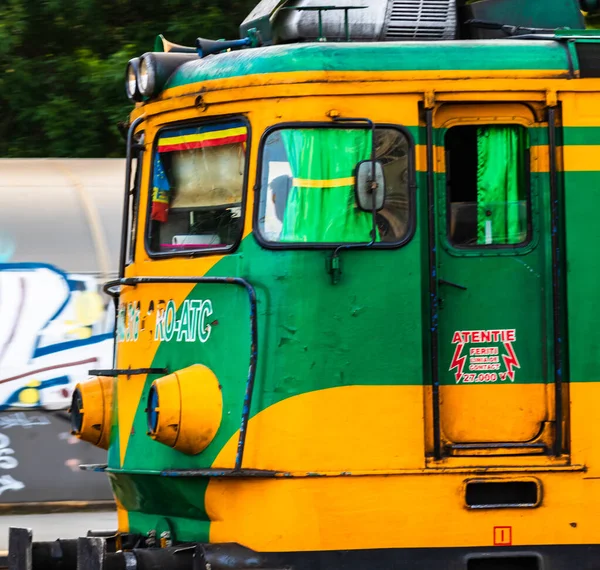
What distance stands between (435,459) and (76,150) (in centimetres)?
794

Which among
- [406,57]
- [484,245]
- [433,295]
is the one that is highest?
[406,57]

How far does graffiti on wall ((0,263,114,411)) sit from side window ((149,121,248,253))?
4550 mm

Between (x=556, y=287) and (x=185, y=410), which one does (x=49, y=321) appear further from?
(x=556, y=287)

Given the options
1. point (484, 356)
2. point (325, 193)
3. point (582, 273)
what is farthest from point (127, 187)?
point (582, 273)

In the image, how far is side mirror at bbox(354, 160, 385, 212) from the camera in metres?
5.61

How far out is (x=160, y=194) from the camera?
6266 millimetres

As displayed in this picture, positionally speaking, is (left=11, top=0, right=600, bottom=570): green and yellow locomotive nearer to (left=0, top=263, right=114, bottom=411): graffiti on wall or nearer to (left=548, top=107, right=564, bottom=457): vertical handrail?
(left=548, top=107, right=564, bottom=457): vertical handrail

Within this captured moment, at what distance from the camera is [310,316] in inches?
219

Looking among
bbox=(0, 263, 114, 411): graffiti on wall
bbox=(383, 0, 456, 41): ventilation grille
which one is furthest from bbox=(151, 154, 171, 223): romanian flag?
bbox=(0, 263, 114, 411): graffiti on wall

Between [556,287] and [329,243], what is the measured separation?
1.12 metres

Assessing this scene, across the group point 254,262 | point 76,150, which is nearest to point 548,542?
point 254,262

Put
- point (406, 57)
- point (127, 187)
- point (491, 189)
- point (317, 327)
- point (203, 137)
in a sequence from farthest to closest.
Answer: point (127, 187) < point (203, 137) < point (491, 189) < point (406, 57) < point (317, 327)

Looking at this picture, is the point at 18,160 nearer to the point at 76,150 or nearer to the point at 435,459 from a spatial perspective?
the point at 76,150

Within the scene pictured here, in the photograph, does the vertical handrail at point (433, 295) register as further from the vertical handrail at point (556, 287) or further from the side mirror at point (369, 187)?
the vertical handrail at point (556, 287)
